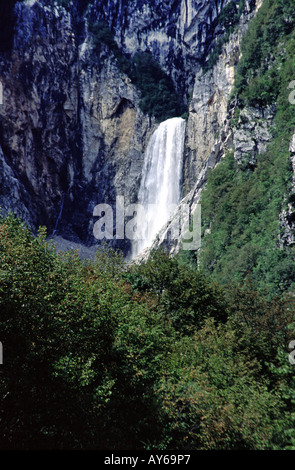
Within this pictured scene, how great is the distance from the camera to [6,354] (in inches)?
388

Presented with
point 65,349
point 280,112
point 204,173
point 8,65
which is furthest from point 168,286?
point 8,65

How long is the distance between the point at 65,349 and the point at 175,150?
2152 inches

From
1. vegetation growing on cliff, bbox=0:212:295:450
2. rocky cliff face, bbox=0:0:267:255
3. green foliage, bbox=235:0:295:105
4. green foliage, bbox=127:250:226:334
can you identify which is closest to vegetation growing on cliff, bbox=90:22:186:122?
rocky cliff face, bbox=0:0:267:255

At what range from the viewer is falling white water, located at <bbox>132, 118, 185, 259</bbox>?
6094 centimetres

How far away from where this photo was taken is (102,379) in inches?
470

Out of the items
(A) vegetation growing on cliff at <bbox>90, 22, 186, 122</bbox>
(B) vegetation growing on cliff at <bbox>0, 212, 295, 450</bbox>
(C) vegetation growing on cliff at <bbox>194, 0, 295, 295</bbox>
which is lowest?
(B) vegetation growing on cliff at <bbox>0, 212, 295, 450</bbox>

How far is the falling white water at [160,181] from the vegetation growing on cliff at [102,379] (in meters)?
46.2

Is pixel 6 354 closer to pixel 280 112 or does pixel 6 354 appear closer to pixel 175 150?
pixel 280 112

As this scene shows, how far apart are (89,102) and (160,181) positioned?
67.3 feet

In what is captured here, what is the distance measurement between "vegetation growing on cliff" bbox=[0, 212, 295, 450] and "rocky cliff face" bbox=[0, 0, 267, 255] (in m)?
42.8

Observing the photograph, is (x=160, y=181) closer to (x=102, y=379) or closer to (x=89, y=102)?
(x=89, y=102)

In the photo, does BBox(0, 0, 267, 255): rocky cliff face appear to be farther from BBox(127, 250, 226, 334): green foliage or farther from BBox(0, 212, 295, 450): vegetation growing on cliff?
BBox(0, 212, 295, 450): vegetation growing on cliff

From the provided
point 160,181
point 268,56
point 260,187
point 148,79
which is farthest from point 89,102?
point 260,187

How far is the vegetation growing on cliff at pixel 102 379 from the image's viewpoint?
10094mm
